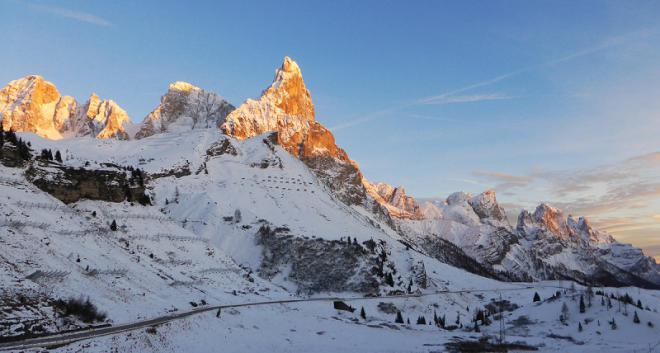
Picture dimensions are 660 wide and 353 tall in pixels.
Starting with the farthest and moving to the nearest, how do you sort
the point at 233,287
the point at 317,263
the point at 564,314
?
the point at 317,263 < the point at 233,287 < the point at 564,314

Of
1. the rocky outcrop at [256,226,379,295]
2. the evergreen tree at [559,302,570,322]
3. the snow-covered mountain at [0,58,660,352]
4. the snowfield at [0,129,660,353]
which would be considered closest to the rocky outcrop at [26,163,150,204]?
the snow-covered mountain at [0,58,660,352]

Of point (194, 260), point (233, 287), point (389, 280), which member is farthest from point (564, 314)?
point (389, 280)

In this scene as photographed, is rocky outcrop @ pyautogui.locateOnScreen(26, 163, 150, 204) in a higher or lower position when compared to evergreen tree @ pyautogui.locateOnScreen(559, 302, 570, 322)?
higher

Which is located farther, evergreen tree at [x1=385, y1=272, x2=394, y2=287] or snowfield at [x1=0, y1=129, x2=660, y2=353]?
evergreen tree at [x1=385, y1=272, x2=394, y2=287]

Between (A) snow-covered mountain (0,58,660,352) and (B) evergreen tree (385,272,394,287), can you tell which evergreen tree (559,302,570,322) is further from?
(B) evergreen tree (385,272,394,287)

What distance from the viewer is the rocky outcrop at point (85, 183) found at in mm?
96938

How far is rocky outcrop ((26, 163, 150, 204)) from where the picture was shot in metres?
96.9

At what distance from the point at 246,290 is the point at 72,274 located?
1721 inches

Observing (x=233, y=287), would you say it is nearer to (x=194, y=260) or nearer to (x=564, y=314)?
(x=194, y=260)

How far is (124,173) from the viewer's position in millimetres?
117000

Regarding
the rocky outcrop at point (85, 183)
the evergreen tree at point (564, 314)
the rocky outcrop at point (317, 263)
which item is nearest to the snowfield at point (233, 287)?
the rocky outcrop at point (317, 263)

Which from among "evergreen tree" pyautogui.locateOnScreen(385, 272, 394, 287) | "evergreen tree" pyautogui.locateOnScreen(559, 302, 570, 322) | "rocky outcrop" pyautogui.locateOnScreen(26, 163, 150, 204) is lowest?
"evergreen tree" pyautogui.locateOnScreen(559, 302, 570, 322)

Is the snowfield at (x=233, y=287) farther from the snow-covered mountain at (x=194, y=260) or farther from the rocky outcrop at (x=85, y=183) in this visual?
the rocky outcrop at (x=85, y=183)

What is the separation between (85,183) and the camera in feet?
342
